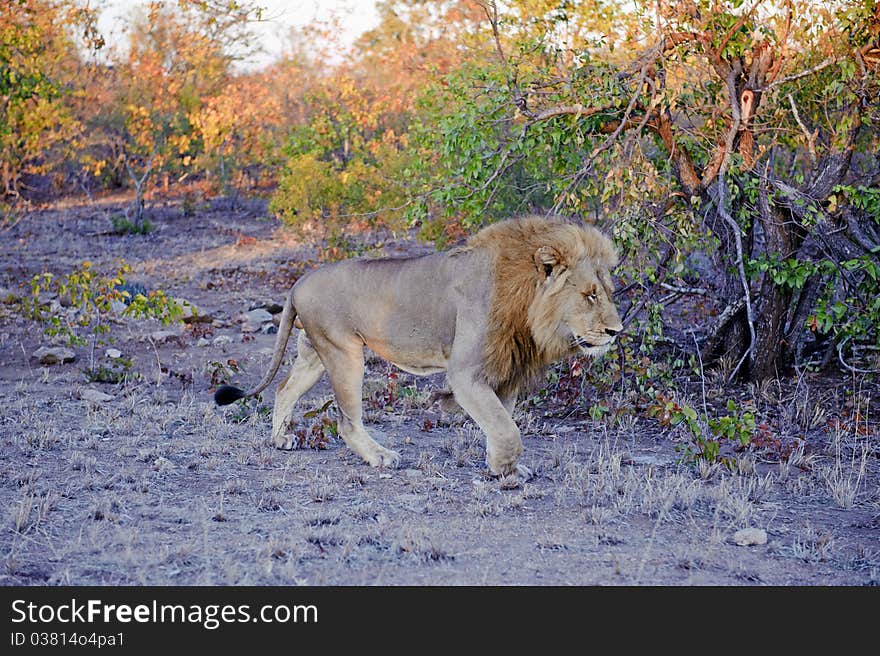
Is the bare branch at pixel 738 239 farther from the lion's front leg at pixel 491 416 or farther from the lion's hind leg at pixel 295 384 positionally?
the lion's hind leg at pixel 295 384

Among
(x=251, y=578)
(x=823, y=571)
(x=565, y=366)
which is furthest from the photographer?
(x=565, y=366)

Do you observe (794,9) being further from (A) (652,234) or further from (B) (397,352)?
(B) (397,352)

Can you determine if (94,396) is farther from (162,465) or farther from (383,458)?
(383,458)

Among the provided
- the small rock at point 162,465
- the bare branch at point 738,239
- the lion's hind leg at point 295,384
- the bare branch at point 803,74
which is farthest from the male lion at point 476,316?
the bare branch at point 803,74

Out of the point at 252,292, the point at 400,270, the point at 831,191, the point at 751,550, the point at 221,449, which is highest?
the point at 831,191

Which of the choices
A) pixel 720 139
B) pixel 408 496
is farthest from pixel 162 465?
pixel 720 139

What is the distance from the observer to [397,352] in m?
5.73

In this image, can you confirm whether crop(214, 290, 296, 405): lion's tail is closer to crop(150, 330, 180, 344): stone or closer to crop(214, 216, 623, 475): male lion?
crop(214, 216, 623, 475): male lion

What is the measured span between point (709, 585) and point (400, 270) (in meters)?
2.62

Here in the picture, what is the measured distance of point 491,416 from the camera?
5.18 m

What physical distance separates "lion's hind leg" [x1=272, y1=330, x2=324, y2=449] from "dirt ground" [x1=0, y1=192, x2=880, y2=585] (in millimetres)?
155

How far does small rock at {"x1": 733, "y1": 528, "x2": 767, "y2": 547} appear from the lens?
14.3ft

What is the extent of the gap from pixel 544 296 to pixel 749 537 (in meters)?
1.61

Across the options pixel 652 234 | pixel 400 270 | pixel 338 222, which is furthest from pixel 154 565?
pixel 338 222
